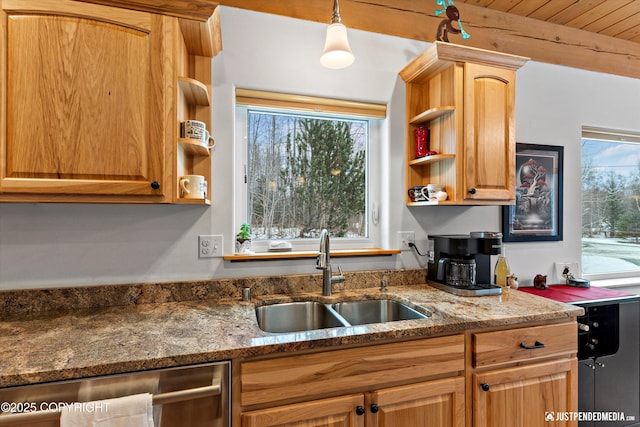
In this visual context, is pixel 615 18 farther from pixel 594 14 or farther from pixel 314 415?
pixel 314 415

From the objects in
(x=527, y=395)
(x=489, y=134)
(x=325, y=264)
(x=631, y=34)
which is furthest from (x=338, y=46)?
(x=631, y=34)

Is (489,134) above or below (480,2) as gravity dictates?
below

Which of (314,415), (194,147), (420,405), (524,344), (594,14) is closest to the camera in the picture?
(314,415)

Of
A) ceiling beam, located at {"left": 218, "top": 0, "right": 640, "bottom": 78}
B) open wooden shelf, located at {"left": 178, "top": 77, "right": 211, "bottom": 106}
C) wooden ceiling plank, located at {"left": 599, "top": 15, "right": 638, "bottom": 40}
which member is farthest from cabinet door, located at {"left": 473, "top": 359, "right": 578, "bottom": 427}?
wooden ceiling plank, located at {"left": 599, "top": 15, "right": 638, "bottom": 40}

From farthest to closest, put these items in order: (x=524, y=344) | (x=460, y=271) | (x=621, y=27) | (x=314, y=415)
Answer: (x=621, y=27) < (x=460, y=271) < (x=524, y=344) < (x=314, y=415)

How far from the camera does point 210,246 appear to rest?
5.38 feet

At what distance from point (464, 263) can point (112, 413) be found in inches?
61.1

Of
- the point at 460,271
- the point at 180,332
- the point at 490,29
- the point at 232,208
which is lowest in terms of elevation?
the point at 180,332

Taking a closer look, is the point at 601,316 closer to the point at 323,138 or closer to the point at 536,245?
the point at 536,245

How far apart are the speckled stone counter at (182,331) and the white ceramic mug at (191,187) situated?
0.48 metres

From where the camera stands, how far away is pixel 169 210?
1.59 metres

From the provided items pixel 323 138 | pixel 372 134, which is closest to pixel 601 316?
pixel 372 134

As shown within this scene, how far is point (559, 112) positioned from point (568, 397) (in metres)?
1.77

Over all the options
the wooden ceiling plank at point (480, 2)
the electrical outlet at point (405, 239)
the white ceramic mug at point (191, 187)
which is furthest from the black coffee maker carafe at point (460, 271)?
the wooden ceiling plank at point (480, 2)
